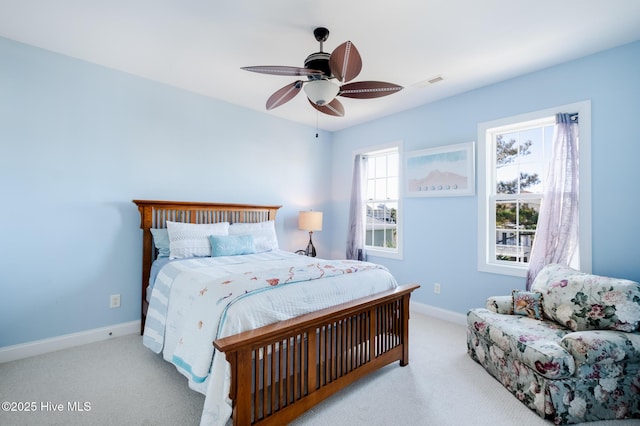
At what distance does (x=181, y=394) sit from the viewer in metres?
2.01

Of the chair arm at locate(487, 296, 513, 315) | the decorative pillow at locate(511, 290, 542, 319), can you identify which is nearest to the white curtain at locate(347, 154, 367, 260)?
the chair arm at locate(487, 296, 513, 315)

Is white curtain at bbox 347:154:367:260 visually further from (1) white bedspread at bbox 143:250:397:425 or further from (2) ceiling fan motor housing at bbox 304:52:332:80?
(2) ceiling fan motor housing at bbox 304:52:332:80

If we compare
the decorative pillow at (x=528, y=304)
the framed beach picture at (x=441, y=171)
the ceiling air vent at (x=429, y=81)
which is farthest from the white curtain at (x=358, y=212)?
the decorative pillow at (x=528, y=304)

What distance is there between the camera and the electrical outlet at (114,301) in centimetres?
295

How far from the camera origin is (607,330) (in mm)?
1934

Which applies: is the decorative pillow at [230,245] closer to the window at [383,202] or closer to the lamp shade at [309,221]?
the lamp shade at [309,221]

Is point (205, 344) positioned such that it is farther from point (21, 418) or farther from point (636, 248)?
point (636, 248)

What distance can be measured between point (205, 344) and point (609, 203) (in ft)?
10.9

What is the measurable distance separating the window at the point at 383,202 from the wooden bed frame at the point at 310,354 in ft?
5.98

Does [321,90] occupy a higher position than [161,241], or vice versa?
[321,90]

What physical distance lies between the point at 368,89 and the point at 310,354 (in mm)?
1903

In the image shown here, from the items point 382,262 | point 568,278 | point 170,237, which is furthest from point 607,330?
point 170,237

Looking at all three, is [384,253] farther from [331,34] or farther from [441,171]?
[331,34]

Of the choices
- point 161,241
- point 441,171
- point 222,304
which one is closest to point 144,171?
point 161,241
